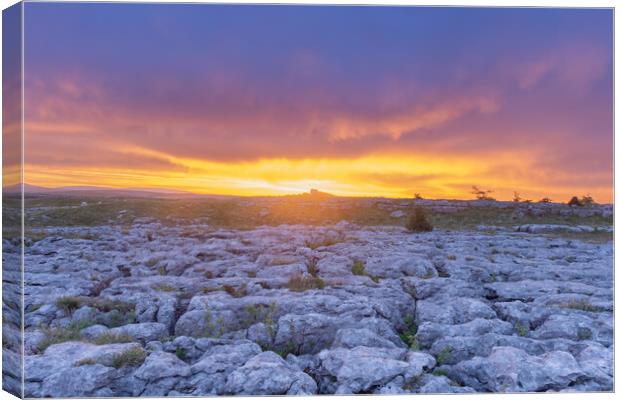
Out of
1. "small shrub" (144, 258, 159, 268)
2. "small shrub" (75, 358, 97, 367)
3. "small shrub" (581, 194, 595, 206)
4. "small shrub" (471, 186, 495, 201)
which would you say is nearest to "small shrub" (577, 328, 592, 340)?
"small shrub" (581, 194, 595, 206)

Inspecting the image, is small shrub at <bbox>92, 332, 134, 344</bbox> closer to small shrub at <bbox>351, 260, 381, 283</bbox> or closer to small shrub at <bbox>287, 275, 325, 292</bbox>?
small shrub at <bbox>287, 275, 325, 292</bbox>

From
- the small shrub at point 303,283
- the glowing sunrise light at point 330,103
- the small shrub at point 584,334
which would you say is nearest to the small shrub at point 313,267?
the small shrub at point 303,283

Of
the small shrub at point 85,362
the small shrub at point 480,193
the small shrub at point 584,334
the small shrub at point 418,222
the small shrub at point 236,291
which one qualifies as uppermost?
the small shrub at point 480,193

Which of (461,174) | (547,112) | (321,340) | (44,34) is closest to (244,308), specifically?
(321,340)

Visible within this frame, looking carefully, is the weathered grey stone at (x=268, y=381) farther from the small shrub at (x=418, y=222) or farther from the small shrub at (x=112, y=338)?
the small shrub at (x=418, y=222)

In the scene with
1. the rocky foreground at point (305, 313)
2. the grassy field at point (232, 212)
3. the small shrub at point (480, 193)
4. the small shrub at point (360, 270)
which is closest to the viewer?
the rocky foreground at point (305, 313)

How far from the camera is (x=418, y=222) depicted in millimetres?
15656

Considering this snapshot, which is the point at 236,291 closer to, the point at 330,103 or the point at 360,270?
the point at 360,270

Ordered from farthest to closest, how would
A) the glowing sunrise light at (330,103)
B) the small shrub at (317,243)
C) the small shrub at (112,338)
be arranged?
the small shrub at (317,243) → the glowing sunrise light at (330,103) → the small shrub at (112,338)

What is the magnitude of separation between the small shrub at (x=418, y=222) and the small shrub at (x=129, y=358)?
289 inches

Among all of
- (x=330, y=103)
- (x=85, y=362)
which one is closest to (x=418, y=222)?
(x=330, y=103)

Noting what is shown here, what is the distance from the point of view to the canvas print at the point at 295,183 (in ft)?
35.7

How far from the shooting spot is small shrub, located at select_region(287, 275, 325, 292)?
13202 millimetres

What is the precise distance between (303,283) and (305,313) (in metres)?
1.44
